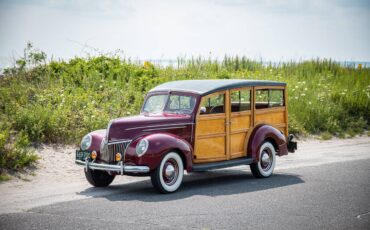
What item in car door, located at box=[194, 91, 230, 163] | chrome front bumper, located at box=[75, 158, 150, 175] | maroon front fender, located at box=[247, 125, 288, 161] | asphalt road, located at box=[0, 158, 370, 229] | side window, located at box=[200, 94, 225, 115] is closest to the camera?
asphalt road, located at box=[0, 158, 370, 229]

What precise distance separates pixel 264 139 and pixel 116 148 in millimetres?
3073

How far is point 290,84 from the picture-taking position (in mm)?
20688

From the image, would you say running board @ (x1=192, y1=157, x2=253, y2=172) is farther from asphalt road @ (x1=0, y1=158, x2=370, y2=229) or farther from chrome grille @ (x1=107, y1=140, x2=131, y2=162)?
chrome grille @ (x1=107, y1=140, x2=131, y2=162)

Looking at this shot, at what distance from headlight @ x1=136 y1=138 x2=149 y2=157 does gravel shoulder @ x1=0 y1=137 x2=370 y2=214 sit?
948mm

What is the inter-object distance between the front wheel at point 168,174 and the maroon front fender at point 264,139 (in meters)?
1.85

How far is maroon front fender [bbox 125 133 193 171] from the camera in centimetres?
902

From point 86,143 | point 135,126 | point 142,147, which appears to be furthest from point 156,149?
point 86,143

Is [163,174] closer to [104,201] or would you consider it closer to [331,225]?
[104,201]

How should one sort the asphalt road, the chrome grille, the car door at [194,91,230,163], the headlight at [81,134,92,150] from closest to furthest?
the asphalt road
the chrome grille
the headlight at [81,134,92,150]
the car door at [194,91,230,163]

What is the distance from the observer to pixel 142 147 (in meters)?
9.09

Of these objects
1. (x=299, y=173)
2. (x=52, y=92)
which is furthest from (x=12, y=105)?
(x=299, y=173)

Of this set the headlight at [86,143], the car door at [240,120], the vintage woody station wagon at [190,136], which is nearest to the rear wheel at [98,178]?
the vintage woody station wagon at [190,136]

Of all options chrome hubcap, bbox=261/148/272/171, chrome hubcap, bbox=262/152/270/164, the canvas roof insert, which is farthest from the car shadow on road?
the canvas roof insert

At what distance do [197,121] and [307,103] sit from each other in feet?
31.5
